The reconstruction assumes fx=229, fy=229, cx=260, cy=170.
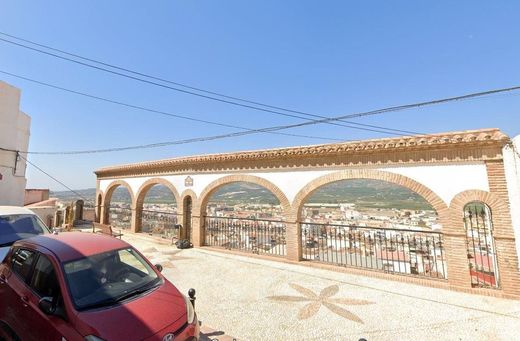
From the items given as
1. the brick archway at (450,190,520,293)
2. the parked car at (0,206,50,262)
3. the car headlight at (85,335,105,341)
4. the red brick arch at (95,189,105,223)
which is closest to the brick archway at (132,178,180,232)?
the red brick arch at (95,189,105,223)

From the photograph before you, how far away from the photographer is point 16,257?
351cm

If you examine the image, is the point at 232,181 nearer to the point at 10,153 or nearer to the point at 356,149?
the point at 356,149

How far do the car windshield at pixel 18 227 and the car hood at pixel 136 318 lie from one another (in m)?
4.36

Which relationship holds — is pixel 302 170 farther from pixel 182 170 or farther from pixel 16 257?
pixel 16 257

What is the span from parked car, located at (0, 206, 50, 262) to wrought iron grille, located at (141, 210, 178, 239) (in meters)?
5.94

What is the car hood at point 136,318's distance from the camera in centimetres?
235

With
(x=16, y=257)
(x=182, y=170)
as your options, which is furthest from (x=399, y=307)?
(x=182, y=170)

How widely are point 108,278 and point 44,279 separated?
28.5 inches

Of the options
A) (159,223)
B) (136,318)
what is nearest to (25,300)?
(136,318)

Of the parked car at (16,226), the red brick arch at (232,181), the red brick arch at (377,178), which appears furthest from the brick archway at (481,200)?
the parked car at (16,226)

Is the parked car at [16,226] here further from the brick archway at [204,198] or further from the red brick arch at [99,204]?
the red brick arch at [99,204]

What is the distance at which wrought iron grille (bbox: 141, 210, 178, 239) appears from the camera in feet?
39.5

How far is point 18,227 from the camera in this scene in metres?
5.57

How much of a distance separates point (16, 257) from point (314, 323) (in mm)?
5122
